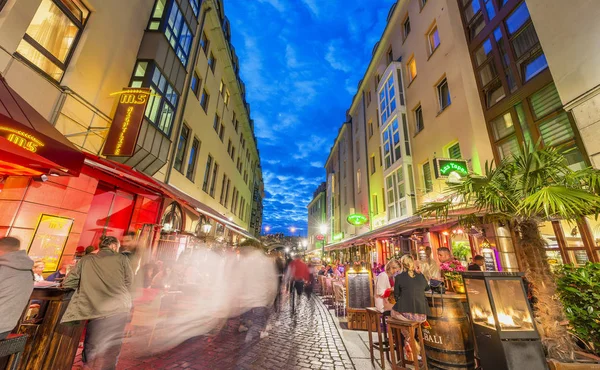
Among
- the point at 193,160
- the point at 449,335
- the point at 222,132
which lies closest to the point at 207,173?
the point at 193,160

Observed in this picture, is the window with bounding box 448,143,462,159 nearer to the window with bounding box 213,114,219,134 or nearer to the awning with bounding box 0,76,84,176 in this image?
the awning with bounding box 0,76,84,176

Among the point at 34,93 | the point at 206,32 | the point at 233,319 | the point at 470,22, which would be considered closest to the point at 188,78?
the point at 206,32

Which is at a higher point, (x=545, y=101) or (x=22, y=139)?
(x=545, y=101)

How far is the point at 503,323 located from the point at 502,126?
8.29 metres

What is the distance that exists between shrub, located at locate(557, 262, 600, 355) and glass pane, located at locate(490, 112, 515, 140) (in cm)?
674

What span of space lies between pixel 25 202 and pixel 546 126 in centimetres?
1428

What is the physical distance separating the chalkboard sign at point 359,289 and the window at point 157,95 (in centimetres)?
892

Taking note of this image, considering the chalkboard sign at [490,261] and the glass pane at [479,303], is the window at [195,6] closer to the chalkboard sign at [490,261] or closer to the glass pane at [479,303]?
the glass pane at [479,303]

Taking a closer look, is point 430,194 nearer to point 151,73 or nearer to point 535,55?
point 535,55

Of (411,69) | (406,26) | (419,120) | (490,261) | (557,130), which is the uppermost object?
(406,26)

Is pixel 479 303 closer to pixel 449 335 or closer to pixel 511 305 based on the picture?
pixel 511 305

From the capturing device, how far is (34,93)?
5.24 meters

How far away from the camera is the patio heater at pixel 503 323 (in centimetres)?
315

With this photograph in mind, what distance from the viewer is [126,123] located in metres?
7.09
